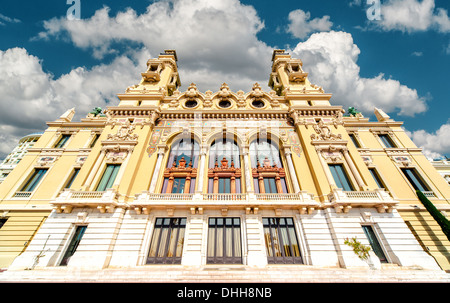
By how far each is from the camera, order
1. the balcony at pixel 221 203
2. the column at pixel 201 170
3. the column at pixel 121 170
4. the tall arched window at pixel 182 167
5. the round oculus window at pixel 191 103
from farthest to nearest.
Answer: the round oculus window at pixel 191 103, the tall arched window at pixel 182 167, the column at pixel 201 170, the column at pixel 121 170, the balcony at pixel 221 203

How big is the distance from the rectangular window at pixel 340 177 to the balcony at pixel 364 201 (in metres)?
1.68

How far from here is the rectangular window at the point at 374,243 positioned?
12.8 m

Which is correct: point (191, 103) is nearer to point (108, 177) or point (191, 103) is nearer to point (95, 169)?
point (108, 177)

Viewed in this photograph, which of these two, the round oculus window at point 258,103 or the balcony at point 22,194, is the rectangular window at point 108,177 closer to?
the balcony at point 22,194

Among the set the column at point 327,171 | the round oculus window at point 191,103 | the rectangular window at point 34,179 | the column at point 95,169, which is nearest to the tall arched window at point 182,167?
the round oculus window at point 191,103

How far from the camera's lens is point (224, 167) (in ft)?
60.2

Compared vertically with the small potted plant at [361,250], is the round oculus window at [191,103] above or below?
above

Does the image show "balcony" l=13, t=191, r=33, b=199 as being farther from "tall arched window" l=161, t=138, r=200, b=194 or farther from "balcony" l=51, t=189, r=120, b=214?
"tall arched window" l=161, t=138, r=200, b=194

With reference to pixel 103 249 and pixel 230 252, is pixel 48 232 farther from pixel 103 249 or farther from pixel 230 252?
pixel 230 252

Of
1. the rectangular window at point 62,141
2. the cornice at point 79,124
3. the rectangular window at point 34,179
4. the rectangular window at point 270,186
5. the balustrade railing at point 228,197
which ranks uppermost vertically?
the cornice at point 79,124

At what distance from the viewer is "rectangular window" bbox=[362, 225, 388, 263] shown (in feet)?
42.1

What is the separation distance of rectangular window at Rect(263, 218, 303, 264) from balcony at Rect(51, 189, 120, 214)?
13034 mm

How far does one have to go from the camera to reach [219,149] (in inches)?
790

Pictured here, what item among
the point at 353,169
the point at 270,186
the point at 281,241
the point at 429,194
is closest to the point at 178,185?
the point at 270,186
